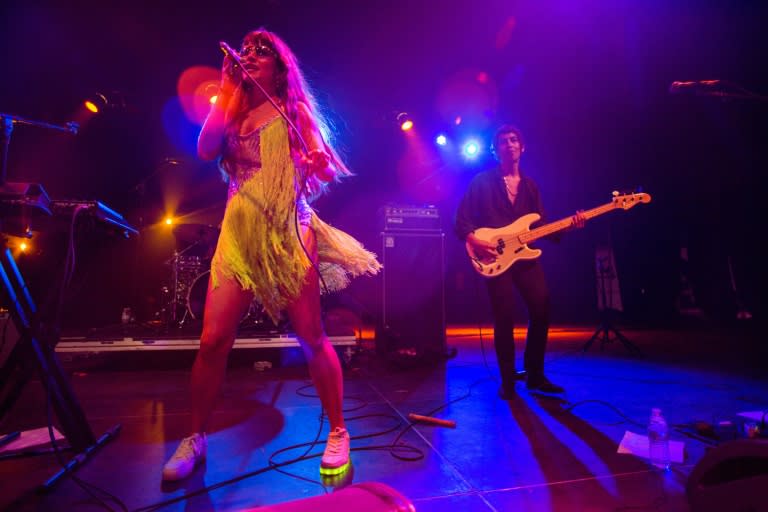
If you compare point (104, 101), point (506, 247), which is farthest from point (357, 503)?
point (104, 101)

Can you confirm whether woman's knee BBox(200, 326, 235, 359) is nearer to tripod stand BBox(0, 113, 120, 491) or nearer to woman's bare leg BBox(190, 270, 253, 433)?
woman's bare leg BBox(190, 270, 253, 433)

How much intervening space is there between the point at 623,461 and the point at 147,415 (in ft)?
9.58

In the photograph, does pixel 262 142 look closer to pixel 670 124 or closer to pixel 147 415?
pixel 147 415

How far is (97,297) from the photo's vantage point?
7.11 m

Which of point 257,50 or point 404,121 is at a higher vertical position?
point 404,121

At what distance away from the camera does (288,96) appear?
1.88 m

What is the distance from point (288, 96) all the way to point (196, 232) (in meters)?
4.71

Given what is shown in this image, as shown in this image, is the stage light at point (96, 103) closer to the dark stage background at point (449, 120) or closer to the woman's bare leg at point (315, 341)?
the dark stage background at point (449, 120)

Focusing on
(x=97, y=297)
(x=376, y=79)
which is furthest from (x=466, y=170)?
(x=97, y=297)

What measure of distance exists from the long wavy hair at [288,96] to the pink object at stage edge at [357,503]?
1377 millimetres

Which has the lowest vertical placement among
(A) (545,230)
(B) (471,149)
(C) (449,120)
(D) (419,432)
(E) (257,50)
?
(D) (419,432)

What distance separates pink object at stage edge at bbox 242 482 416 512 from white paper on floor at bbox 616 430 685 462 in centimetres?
165

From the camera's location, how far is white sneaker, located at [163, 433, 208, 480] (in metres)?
1.62

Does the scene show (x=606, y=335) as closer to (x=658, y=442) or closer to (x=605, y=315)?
(x=605, y=315)
